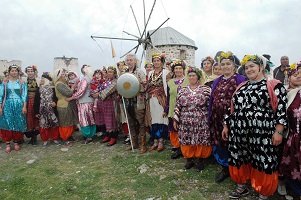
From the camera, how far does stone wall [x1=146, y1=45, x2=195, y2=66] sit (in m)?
25.0

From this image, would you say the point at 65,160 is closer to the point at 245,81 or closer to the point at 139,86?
the point at 139,86

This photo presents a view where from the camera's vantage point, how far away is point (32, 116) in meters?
6.21

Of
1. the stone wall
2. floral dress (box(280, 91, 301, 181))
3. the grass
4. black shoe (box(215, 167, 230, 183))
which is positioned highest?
the stone wall

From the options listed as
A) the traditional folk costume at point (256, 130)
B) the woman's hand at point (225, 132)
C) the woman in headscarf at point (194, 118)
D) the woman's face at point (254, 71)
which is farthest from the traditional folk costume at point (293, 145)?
the woman in headscarf at point (194, 118)

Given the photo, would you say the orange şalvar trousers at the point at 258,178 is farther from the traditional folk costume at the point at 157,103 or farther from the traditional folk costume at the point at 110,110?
the traditional folk costume at the point at 110,110

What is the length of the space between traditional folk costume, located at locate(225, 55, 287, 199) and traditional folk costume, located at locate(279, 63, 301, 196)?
4.5 inches

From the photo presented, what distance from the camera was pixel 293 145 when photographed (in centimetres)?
266

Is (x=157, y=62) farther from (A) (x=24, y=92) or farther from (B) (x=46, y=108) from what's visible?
(A) (x=24, y=92)

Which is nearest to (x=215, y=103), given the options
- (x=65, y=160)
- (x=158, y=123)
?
(x=158, y=123)

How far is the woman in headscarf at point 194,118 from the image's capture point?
12.4 feet

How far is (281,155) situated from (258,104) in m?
0.68

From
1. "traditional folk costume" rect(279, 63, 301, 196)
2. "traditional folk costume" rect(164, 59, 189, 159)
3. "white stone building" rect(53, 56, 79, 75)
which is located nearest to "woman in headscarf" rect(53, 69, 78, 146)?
"traditional folk costume" rect(164, 59, 189, 159)

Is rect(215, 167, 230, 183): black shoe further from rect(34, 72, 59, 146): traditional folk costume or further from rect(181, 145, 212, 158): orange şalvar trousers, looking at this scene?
rect(34, 72, 59, 146): traditional folk costume

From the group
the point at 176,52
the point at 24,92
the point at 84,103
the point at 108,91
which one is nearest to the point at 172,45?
the point at 176,52
